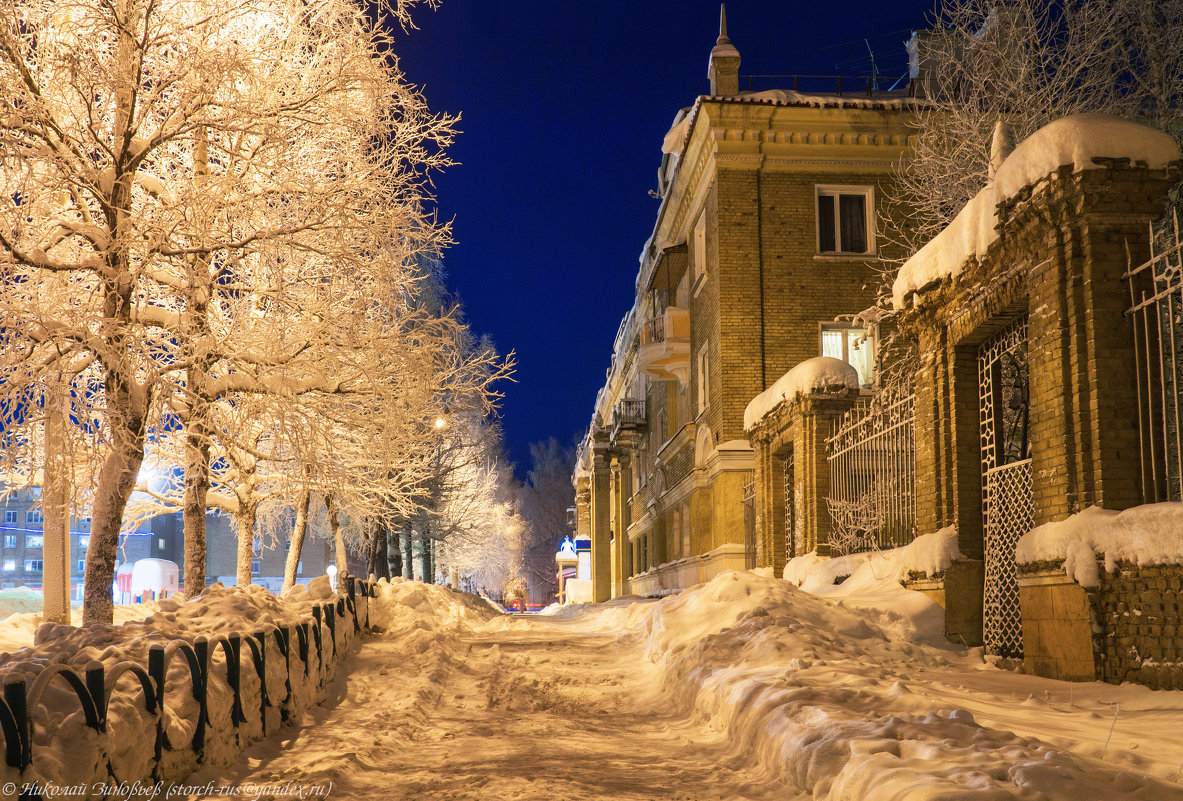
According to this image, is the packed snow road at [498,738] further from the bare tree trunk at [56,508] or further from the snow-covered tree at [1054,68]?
the snow-covered tree at [1054,68]

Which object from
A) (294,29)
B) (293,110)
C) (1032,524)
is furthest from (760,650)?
(294,29)

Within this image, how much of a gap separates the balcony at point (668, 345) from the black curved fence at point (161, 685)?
19.1 metres

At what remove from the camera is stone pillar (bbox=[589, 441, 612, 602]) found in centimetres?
4522

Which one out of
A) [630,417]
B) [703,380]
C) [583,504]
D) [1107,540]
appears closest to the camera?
[1107,540]

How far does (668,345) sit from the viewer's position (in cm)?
2675

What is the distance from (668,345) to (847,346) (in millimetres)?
5660

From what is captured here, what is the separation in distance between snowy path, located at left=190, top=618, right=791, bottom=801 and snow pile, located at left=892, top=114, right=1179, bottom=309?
4974mm

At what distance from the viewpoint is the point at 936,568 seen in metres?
9.25

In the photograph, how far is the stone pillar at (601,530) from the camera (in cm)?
4522

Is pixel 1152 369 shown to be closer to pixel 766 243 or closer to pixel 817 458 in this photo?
pixel 817 458

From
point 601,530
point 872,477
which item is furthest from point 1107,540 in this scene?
point 601,530

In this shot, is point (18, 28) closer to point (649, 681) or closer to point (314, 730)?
point (314, 730)

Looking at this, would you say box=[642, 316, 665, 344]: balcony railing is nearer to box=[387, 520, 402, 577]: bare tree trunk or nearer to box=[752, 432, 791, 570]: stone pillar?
box=[752, 432, 791, 570]: stone pillar

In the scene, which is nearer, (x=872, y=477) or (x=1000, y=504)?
(x=1000, y=504)
